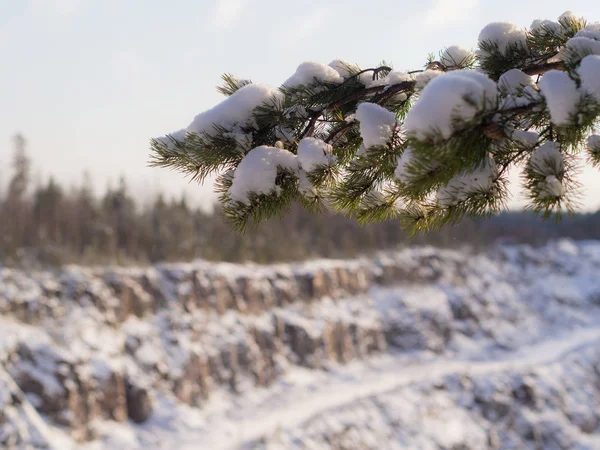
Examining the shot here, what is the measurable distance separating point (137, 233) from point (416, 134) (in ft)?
45.6

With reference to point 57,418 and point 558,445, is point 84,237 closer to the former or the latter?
point 57,418

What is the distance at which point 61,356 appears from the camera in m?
8.73

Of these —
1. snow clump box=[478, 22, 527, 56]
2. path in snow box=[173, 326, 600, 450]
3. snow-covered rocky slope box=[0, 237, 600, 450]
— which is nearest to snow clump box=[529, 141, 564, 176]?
snow clump box=[478, 22, 527, 56]

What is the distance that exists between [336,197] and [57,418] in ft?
26.5

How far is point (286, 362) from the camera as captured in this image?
496 inches

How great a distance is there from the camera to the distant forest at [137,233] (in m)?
12.1

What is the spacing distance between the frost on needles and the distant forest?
908 centimetres

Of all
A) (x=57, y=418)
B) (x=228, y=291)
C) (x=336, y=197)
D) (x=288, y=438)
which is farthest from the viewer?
(x=228, y=291)

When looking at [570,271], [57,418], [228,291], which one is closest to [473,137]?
[57,418]

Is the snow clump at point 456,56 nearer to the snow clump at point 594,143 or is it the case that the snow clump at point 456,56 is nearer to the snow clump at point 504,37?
the snow clump at point 504,37

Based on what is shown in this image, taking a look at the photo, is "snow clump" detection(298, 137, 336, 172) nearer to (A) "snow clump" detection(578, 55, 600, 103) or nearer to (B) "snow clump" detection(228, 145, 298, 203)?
(B) "snow clump" detection(228, 145, 298, 203)

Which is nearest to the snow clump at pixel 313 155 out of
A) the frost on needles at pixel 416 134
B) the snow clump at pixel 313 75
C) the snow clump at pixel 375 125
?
the frost on needles at pixel 416 134

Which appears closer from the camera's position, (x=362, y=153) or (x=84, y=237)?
(x=362, y=153)

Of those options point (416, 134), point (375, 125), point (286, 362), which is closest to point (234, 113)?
point (375, 125)
